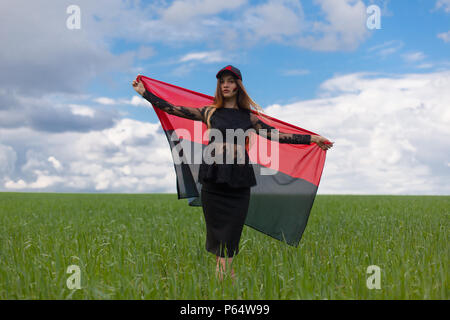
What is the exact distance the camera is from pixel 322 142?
18.7 feet

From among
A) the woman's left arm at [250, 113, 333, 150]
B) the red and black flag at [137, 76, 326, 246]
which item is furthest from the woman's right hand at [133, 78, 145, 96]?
the woman's left arm at [250, 113, 333, 150]

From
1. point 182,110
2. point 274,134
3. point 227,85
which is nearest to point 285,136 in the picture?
point 274,134

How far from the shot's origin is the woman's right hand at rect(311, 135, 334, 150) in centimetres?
565

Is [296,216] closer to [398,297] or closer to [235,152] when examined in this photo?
[235,152]

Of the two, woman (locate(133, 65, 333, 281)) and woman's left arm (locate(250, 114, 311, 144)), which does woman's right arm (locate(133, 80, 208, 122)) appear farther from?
woman's left arm (locate(250, 114, 311, 144))

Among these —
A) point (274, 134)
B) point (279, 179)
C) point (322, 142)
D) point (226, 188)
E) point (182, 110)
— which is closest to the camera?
point (226, 188)

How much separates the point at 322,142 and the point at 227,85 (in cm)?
190

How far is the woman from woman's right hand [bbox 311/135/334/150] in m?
1.23

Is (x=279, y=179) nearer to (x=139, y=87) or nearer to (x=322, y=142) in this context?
(x=322, y=142)

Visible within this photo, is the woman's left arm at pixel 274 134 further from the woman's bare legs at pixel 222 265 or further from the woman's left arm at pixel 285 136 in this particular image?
the woman's bare legs at pixel 222 265

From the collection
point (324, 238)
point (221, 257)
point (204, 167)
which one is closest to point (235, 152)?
point (204, 167)

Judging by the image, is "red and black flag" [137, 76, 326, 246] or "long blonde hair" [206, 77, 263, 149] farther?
"red and black flag" [137, 76, 326, 246]

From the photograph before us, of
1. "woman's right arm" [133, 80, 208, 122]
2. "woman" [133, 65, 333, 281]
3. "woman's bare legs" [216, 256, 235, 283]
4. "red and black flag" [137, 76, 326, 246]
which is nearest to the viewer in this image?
"woman's bare legs" [216, 256, 235, 283]
